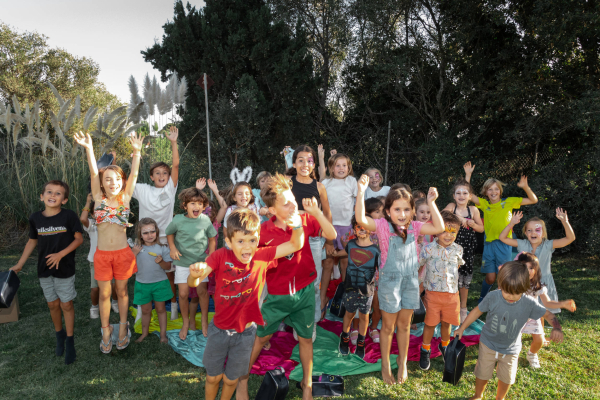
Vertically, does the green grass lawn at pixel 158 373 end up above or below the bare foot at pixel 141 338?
below

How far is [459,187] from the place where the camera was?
4340 mm

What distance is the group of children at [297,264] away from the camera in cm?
251

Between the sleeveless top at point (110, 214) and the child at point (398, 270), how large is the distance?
2365 mm

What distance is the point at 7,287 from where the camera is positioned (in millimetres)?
3943

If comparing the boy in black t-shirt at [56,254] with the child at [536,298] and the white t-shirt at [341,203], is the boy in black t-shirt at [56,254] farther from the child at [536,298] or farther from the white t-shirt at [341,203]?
the child at [536,298]

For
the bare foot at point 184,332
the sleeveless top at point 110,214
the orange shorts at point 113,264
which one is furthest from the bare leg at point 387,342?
the sleeveless top at point 110,214

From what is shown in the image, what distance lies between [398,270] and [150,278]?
8.44 feet

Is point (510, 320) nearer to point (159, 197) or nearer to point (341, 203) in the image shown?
point (341, 203)

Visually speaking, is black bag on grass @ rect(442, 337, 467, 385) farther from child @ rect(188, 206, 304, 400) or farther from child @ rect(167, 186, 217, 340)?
child @ rect(167, 186, 217, 340)

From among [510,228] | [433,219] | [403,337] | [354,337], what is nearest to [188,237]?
[354,337]

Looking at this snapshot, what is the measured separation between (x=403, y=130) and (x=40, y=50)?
59.8ft

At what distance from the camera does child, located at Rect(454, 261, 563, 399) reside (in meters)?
2.72

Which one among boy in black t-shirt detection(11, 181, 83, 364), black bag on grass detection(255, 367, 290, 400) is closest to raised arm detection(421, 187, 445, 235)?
black bag on grass detection(255, 367, 290, 400)

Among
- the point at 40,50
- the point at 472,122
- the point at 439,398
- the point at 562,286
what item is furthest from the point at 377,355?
the point at 40,50
